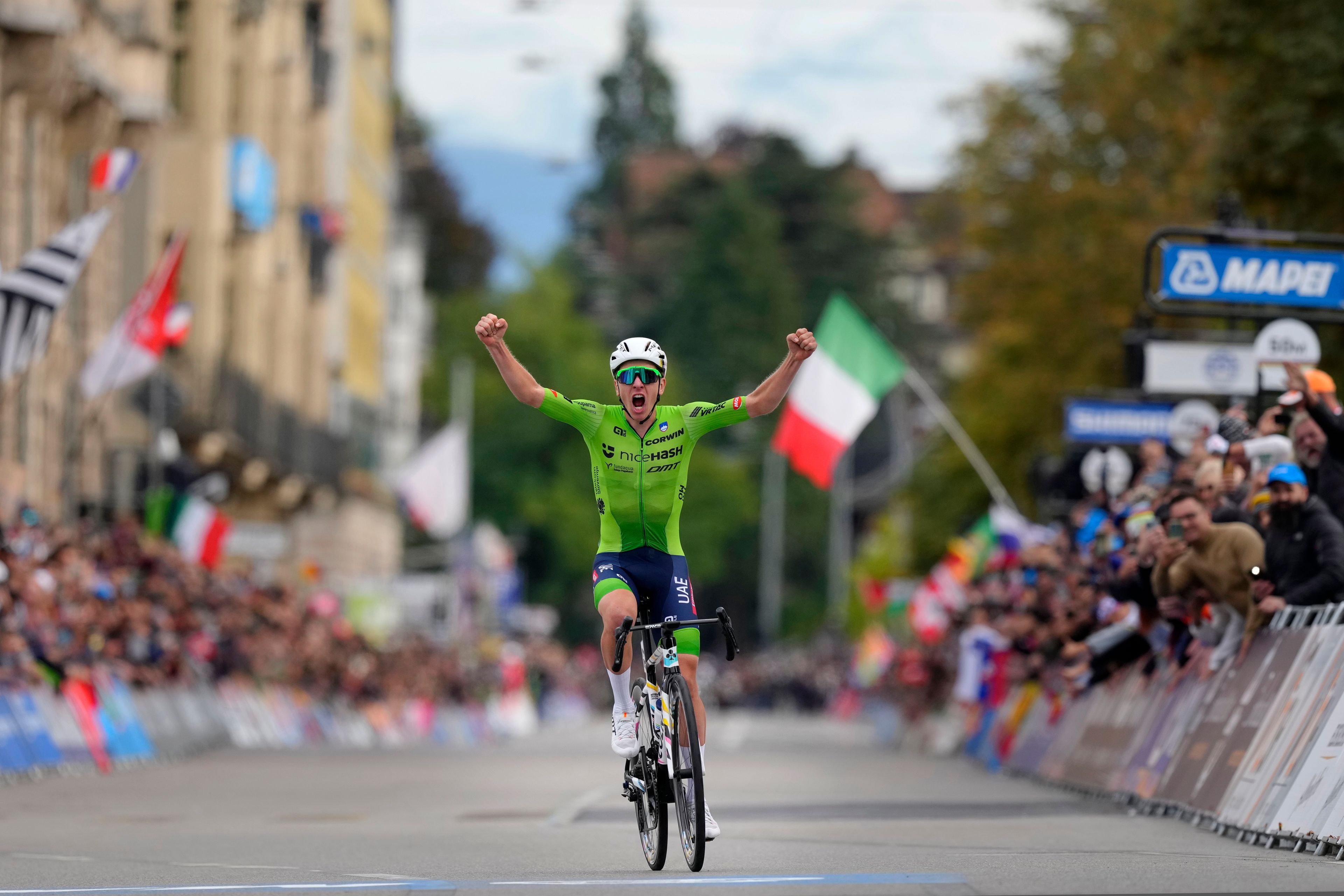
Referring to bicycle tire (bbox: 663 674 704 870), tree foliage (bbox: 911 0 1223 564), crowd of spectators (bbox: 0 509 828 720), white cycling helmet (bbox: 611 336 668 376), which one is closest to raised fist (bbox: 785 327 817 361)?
white cycling helmet (bbox: 611 336 668 376)

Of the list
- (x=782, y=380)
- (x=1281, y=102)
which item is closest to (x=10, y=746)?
(x=782, y=380)

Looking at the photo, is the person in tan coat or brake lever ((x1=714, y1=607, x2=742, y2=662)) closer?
brake lever ((x1=714, y1=607, x2=742, y2=662))

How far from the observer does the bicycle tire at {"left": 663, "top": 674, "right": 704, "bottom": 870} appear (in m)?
12.2

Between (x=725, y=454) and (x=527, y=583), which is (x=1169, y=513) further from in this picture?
(x=725, y=454)

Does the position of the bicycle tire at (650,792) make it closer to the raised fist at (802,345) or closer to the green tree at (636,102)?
the raised fist at (802,345)

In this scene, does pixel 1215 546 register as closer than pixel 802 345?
No

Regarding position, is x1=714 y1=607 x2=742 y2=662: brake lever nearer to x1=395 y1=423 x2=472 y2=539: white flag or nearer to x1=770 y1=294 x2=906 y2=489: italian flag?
x1=770 y1=294 x2=906 y2=489: italian flag

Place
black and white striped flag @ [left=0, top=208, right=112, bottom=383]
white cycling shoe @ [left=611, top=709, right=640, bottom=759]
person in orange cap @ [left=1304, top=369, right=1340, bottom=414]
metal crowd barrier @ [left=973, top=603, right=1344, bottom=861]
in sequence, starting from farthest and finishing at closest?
1. black and white striped flag @ [left=0, top=208, right=112, bottom=383]
2. person in orange cap @ [left=1304, top=369, right=1340, bottom=414]
3. metal crowd barrier @ [left=973, top=603, right=1344, bottom=861]
4. white cycling shoe @ [left=611, top=709, right=640, bottom=759]

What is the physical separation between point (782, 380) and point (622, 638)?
4.47 ft

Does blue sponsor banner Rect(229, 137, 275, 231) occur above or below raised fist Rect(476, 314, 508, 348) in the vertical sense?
above

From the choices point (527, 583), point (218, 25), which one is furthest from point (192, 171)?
point (527, 583)

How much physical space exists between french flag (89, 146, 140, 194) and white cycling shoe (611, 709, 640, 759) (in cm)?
2135

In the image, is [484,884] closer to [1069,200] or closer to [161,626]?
[161,626]

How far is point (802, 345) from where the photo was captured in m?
12.9
